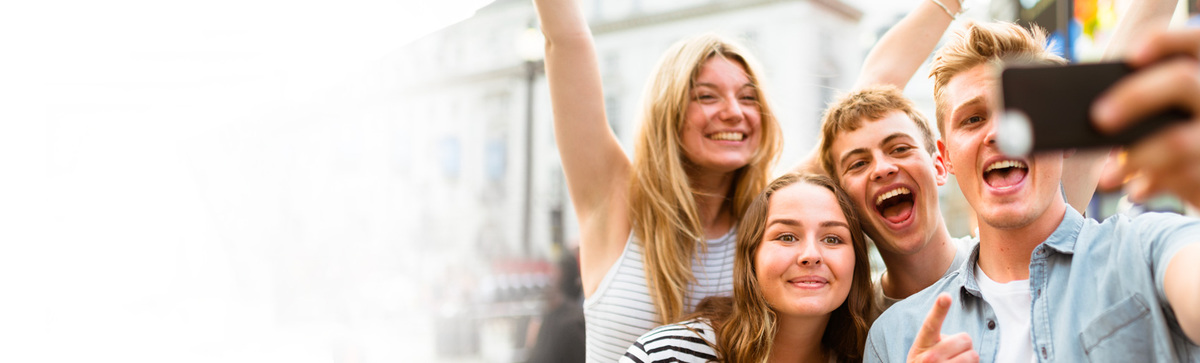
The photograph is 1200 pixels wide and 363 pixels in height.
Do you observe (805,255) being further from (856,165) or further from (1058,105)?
(1058,105)

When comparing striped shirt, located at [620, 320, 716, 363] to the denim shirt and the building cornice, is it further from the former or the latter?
the building cornice

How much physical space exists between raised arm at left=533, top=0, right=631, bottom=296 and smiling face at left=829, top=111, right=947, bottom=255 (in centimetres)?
67

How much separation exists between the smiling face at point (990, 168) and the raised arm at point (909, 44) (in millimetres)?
856

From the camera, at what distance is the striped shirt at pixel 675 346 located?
1793 millimetres

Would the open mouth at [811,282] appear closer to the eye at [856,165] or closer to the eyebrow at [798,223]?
the eyebrow at [798,223]

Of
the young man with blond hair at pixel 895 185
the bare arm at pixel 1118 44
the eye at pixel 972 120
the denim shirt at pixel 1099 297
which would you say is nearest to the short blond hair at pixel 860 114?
the young man with blond hair at pixel 895 185

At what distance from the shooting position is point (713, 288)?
2141 millimetres

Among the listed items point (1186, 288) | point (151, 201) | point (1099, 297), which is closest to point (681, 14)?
point (151, 201)

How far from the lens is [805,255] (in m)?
1.73

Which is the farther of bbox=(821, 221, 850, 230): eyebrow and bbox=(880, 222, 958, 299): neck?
bbox=(880, 222, 958, 299): neck

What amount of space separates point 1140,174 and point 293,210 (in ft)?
43.5

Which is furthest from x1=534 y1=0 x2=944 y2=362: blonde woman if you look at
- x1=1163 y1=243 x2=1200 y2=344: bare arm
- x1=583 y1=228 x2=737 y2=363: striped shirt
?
x1=1163 y1=243 x2=1200 y2=344: bare arm

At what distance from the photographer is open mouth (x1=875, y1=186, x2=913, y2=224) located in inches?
75.2

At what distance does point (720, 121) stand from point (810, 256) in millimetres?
629
